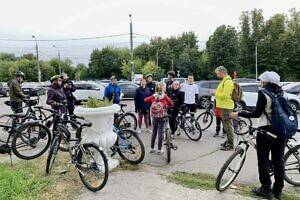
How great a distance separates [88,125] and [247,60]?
55.1 meters

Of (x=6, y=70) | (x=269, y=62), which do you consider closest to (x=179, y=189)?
(x=269, y=62)

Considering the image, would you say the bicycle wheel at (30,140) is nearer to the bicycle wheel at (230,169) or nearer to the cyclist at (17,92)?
the cyclist at (17,92)

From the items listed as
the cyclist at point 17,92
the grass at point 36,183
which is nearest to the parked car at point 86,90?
the cyclist at point 17,92

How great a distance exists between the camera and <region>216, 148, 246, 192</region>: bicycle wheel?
554 centimetres

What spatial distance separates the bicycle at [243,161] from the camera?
554 cm

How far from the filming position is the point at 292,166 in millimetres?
6160

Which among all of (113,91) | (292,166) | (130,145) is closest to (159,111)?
(130,145)

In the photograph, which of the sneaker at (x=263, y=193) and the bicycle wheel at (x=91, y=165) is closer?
the sneaker at (x=263, y=193)

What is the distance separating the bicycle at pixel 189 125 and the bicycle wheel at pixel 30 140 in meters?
3.92

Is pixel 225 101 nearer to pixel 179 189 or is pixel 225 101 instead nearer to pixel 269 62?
pixel 179 189

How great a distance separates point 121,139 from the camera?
7102 mm

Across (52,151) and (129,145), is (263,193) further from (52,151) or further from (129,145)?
Result: (52,151)

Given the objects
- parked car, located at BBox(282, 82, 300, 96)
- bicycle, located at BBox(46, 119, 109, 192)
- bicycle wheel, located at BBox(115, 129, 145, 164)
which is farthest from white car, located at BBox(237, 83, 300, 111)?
bicycle, located at BBox(46, 119, 109, 192)

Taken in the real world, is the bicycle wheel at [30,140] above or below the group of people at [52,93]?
below
